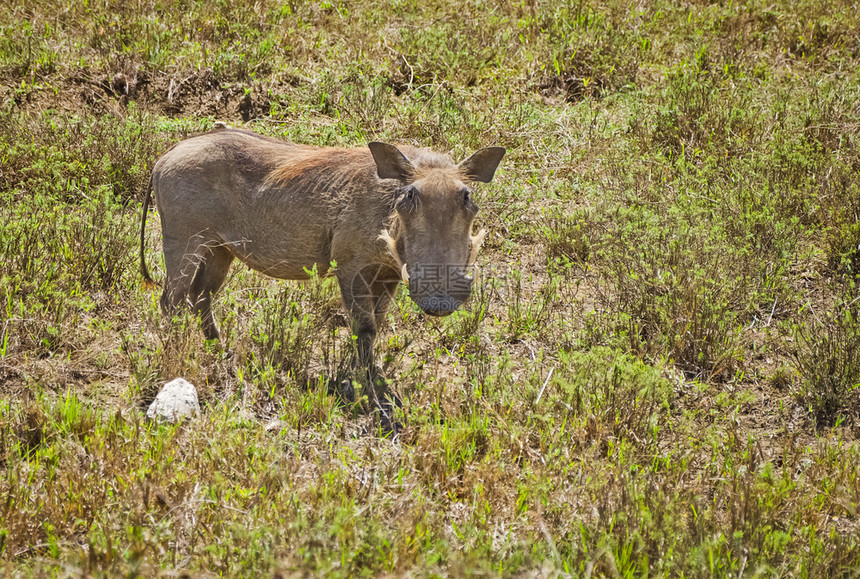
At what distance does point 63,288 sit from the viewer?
4.27 m

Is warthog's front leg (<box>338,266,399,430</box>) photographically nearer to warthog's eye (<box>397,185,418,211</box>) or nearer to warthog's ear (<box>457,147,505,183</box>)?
warthog's eye (<box>397,185,418,211</box>)

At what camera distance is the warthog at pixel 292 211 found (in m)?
3.79

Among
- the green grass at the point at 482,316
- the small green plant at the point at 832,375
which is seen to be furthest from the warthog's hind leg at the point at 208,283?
the small green plant at the point at 832,375

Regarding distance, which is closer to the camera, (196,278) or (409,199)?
(409,199)

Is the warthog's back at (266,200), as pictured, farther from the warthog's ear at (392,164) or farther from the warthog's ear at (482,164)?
the warthog's ear at (482,164)

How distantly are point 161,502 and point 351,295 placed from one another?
5.01 feet

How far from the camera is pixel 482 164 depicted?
3.80 m

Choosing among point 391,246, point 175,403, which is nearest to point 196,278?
point 175,403

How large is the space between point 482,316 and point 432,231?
1220 mm

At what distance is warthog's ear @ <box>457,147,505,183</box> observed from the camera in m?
3.73

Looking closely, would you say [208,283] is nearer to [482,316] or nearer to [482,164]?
[482,316]

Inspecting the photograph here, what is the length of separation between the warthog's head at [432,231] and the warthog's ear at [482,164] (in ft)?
0.04

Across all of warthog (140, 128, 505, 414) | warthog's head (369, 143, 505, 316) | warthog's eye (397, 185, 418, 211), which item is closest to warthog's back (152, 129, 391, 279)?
warthog (140, 128, 505, 414)

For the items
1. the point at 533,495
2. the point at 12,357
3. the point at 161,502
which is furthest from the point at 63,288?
the point at 533,495
